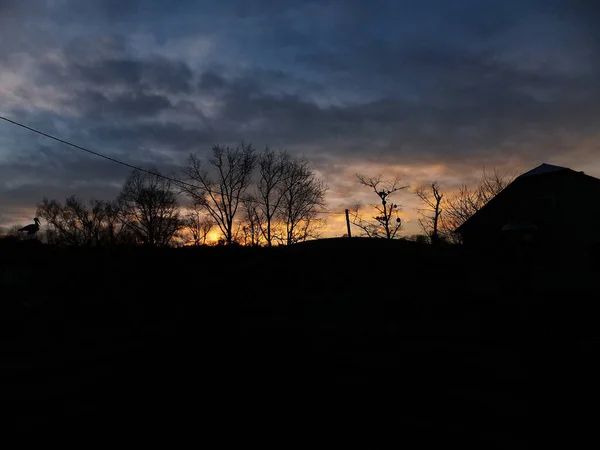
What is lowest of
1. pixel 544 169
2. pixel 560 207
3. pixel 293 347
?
pixel 293 347

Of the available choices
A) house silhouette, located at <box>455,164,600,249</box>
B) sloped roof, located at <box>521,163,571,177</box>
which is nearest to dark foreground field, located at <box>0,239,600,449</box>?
house silhouette, located at <box>455,164,600,249</box>

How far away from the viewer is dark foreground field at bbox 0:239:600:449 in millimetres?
5578

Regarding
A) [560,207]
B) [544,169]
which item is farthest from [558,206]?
[544,169]

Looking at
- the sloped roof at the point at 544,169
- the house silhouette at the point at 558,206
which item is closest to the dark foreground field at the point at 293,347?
the house silhouette at the point at 558,206

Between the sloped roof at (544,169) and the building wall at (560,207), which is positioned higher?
the sloped roof at (544,169)

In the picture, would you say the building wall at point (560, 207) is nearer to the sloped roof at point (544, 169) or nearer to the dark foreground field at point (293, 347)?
the sloped roof at point (544, 169)

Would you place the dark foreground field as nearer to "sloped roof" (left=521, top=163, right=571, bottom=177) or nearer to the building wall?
the building wall

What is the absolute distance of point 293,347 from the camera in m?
7.98

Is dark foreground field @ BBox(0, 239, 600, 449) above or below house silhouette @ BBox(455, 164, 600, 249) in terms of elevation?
below

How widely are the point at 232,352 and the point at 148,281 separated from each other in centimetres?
655

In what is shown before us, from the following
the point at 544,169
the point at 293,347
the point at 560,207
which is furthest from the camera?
the point at 544,169

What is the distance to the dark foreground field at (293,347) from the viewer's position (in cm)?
558

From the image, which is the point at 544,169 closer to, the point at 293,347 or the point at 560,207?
the point at 560,207

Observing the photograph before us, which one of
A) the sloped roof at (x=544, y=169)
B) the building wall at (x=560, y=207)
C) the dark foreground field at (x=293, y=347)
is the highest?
the sloped roof at (x=544, y=169)
